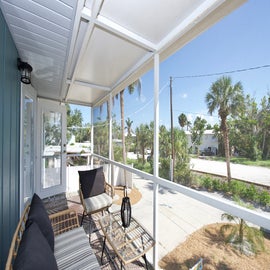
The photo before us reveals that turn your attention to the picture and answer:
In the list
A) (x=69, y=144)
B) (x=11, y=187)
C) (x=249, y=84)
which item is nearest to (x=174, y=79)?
(x=249, y=84)

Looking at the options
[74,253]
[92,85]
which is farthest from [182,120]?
[92,85]

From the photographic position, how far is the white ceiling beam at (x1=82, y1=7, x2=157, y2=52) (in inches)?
46.2

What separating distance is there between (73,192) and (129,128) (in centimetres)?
247

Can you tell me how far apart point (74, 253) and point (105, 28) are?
2.06 metres

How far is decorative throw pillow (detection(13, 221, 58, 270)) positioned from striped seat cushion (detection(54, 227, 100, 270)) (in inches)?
19.6

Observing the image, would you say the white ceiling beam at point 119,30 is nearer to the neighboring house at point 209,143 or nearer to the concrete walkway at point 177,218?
the neighboring house at point 209,143

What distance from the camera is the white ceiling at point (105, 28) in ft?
3.59

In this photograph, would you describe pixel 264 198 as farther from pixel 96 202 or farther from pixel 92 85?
pixel 92 85

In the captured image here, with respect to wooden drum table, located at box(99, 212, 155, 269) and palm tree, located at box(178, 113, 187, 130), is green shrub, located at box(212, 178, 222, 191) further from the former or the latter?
wooden drum table, located at box(99, 212, 155, 269)

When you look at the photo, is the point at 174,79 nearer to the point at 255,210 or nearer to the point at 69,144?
the point at 255,210

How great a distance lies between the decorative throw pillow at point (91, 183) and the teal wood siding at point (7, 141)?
3.21 feet

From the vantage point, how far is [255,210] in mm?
942

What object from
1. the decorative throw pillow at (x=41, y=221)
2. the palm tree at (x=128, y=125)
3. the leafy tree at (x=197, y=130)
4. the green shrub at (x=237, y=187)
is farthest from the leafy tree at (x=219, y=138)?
the palm tree at (x=128, y=125)

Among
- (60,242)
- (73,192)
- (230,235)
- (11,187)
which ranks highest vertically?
(11,187)
